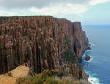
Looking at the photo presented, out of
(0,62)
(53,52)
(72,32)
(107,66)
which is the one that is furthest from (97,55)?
(0,62)

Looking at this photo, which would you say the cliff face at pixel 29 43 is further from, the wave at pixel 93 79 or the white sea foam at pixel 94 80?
the wave at pixel 93 79

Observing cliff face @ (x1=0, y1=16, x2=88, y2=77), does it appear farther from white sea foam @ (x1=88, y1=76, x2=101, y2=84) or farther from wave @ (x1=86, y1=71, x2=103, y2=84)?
wave @ (x1=86, y1=71, x2=103, y2=84)

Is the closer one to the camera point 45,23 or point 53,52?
point 53,52

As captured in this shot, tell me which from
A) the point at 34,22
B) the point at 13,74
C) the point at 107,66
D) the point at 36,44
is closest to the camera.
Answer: the point at 13,74

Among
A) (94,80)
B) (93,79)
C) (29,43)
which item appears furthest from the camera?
(93,79)

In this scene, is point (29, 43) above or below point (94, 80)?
above

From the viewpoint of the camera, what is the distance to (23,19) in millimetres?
131250

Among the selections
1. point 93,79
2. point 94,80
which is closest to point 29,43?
point 93,79

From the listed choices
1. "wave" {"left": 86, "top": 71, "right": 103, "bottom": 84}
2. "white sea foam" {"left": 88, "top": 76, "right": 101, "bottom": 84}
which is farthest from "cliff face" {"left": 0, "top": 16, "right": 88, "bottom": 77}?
"wave" {"left": 86, "top": 71, "right": 103, "bottom": 84}

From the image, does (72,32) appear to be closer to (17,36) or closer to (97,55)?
(97,55)

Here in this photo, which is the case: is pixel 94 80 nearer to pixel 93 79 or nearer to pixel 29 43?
pixel 93 79

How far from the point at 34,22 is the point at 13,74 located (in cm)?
9963

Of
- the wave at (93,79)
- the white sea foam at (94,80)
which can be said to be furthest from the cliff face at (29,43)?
the wave at (93,79)

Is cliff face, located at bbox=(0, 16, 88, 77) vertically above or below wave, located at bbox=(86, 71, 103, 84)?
above
